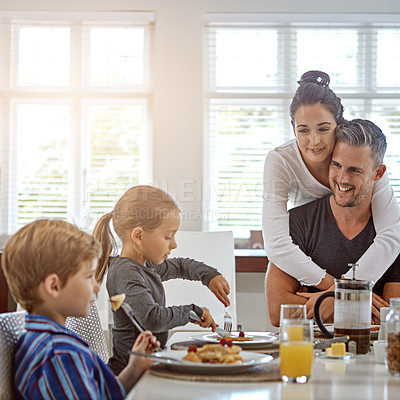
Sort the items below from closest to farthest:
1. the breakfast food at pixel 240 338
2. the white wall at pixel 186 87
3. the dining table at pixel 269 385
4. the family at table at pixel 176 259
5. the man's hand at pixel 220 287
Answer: the dining table at pixel 269 385 → the family at table at pixel 176 259 → the breakfast food at pixel 240 338 → the man's hand at pixel 220 287 → the white wall at pixel 186 87

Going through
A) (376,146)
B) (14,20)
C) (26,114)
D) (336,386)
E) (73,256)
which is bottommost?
(336,386)

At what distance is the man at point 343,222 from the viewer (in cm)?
192

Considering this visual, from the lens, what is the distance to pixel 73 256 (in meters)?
1.12

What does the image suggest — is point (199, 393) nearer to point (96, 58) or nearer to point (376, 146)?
point (376, 146)

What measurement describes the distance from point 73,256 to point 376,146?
1.17m

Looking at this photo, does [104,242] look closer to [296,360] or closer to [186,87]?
[296,360]

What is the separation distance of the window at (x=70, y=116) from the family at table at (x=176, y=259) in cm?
193

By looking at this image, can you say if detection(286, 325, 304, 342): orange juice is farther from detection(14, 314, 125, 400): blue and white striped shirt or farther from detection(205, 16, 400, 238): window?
detection(205, 16, 400, 238): window

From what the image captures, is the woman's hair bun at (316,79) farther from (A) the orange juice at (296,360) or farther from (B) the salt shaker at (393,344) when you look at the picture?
(A) the orange juice at (296,360)

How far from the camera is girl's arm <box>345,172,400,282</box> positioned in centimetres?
190

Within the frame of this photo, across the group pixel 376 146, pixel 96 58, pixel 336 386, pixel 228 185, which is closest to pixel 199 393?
pixel 336 386

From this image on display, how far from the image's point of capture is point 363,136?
192 cm

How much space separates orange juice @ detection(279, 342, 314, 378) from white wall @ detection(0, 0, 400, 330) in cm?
273

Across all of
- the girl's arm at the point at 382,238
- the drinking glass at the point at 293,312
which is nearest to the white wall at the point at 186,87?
the girl's arm at the point at 382,238
